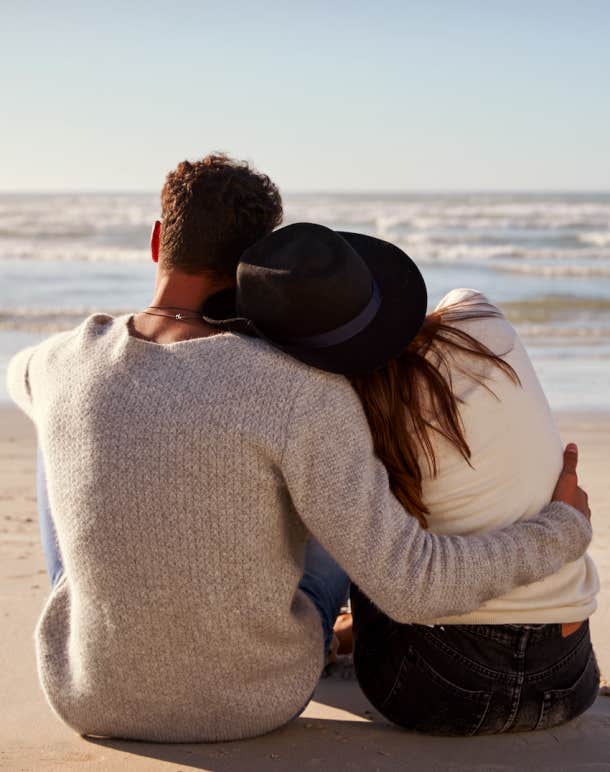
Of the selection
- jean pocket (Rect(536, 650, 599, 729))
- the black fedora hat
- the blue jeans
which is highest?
the black fedora hat

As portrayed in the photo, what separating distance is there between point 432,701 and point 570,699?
313mm

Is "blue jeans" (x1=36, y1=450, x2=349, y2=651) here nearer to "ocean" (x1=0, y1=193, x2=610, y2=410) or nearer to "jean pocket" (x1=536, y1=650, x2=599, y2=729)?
"jean pocket" (x1=536, y1=650, x2=599, y2=729)

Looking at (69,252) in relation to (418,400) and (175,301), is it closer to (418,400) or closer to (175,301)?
(175,301)

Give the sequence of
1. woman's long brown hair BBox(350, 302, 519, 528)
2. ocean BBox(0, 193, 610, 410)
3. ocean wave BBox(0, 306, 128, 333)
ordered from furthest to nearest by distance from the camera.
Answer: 1. ocean wave BBox(0, 306, 128, 333)
2. ocean BBox(0, 193, 610, 410)
3. woman's long brown hair BBox(350, 302, 519, 528)

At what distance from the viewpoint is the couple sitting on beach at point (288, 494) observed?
200 centimetres

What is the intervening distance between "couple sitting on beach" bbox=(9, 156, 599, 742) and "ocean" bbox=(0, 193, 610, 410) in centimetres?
471

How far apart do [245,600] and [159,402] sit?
43 cm

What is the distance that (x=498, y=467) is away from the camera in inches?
86.4

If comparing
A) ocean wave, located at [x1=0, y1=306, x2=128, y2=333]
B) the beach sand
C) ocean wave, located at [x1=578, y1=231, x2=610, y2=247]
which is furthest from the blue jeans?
ocean wave, located at [x1=578, y1=231, x2=610, y2=247]

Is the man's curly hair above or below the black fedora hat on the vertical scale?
above

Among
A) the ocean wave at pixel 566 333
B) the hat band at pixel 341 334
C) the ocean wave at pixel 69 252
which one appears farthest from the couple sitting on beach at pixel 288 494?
the ocean wave at pixel 69 252

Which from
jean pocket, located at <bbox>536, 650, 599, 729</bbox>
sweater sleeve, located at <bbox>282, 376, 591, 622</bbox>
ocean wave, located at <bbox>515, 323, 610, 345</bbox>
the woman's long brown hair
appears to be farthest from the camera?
ocean wave, located at <bbox>515, 323, 610, 345</bbox>

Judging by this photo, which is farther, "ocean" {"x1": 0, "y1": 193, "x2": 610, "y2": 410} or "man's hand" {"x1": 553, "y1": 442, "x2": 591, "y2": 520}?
"ocean" {"x1": 0, "y1": 193, "x2": 610, "y2": 410}

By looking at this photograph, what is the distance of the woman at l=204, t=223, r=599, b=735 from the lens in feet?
6.71
